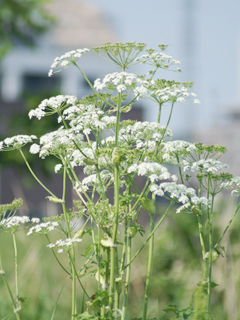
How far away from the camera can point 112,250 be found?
1966mm

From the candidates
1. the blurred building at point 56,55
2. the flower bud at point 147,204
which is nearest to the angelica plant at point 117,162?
the flower bud at point 147,204

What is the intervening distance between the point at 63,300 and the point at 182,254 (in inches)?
46.9

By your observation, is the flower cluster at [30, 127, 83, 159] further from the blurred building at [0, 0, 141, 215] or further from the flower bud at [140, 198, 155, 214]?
the blurred building at [0, 0, 141, 215]

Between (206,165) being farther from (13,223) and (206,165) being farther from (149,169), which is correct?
(13,223)

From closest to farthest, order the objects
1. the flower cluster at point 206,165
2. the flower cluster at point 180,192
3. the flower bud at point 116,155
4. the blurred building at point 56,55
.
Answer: the flower bud at point 116,155
the flower cluster at point 180,192
the flower cluster at point 206,165
the blurred building at point 56,55

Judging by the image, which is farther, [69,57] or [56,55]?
[56,55]

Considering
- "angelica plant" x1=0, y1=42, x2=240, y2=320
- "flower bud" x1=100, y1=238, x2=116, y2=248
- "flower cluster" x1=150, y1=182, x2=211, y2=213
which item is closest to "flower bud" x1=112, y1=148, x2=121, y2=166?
"angelica plant" x1=0, y1=42, x2=240, y2=320

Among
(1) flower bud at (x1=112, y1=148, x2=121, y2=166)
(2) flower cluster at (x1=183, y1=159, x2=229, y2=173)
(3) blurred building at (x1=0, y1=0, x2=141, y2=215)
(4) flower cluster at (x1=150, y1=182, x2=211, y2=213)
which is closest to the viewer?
(1) flower bud at (x1=112, y1=148, x2=121, y2=166)

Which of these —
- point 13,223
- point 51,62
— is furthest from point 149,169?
point 51,62

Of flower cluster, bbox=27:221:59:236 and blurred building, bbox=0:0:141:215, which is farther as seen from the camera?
blurred building, bbox=0:0:141:215

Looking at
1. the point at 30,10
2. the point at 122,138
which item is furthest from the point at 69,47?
the point at 122,138

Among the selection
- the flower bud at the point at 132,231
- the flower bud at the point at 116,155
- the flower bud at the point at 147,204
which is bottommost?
the flower bud at the point at 132,231

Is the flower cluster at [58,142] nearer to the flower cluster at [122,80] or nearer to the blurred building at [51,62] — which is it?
the flower cluster at [122,80]

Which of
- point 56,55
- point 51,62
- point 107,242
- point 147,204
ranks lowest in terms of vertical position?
point 107,242
